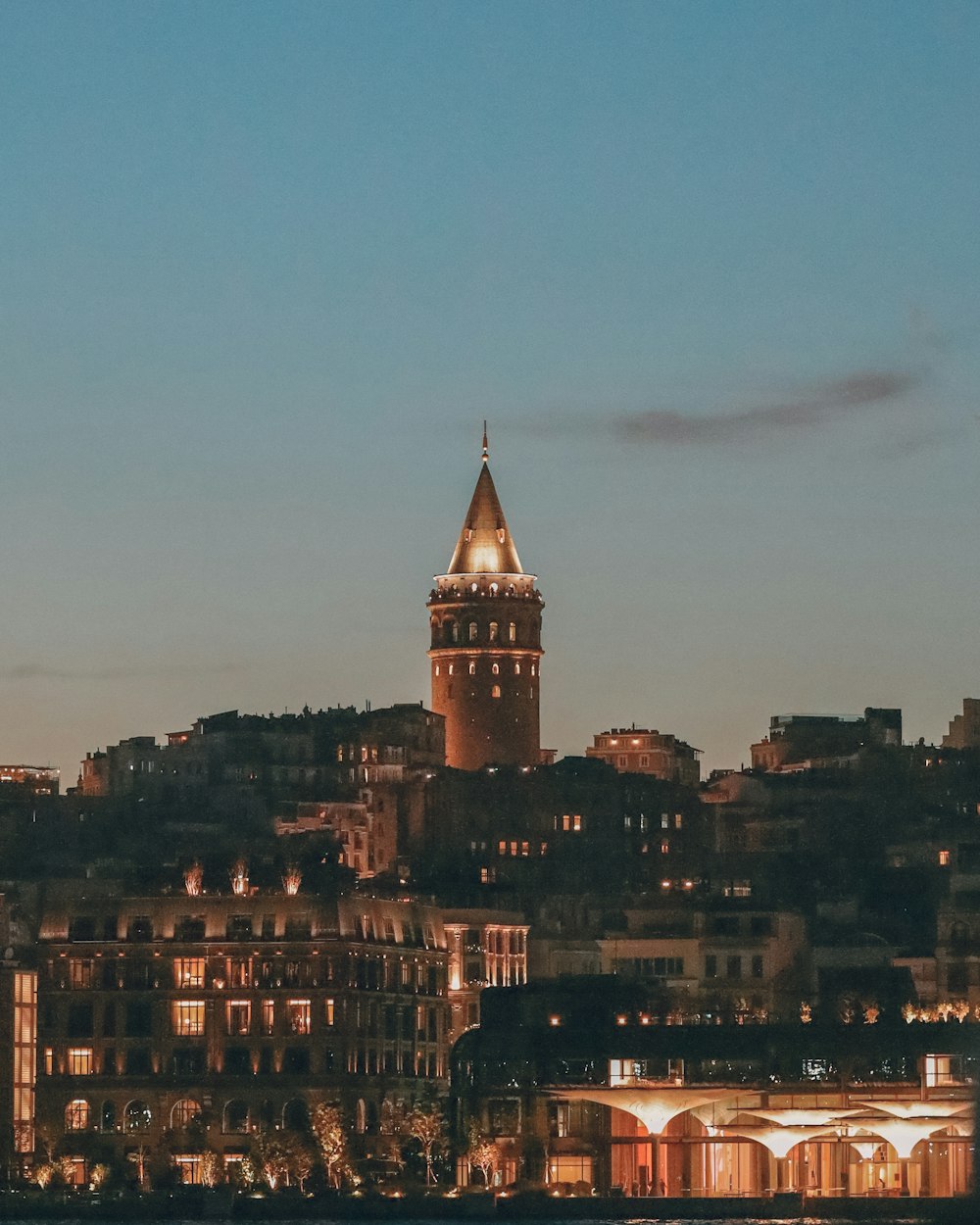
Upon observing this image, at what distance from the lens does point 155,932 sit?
168125 millimetres

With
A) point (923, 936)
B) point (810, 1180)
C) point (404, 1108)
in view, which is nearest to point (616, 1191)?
point (810, 1180)

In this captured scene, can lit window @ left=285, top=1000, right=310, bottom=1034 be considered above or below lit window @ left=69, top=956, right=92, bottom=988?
below

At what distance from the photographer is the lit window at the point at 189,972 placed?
167 meters

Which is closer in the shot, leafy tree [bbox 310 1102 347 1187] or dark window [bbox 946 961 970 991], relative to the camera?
leafy tree [bbox 310 1102 347 1187]

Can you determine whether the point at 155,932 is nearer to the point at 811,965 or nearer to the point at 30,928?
the point at 30,928

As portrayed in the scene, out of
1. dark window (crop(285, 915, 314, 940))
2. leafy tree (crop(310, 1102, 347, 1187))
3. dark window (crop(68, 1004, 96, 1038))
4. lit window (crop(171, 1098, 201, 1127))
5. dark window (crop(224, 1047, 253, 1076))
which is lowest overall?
leafy tree (crop(310, 1102, 347, 1187))

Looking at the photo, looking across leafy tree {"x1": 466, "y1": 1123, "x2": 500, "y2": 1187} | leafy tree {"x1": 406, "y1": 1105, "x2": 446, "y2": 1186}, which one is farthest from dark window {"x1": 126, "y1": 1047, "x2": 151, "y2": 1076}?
leafy tree {"x1": 466, "y1": 1123, "x2": 500, "y2": 1187}

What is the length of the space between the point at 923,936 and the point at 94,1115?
4742cm

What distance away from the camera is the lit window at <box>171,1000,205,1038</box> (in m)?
166

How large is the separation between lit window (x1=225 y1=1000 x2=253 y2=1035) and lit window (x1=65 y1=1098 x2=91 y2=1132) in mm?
7229

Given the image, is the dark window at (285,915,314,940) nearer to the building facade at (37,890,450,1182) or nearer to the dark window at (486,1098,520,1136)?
the building facade at (37,890,450,1182)

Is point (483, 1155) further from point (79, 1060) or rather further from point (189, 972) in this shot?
point (79, 1060)

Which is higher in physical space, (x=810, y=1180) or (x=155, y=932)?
(x=155, y=932)

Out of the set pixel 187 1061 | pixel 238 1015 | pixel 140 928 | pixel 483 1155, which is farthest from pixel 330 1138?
pixel 140 928
